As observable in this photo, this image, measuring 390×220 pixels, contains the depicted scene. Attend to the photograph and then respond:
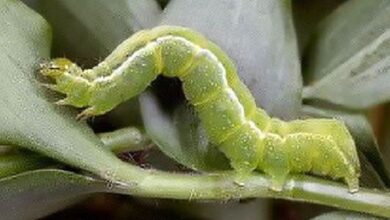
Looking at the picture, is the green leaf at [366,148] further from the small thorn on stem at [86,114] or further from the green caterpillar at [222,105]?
the small thorn on stem at [86,114]

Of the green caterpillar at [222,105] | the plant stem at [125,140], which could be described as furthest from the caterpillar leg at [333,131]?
the plant stem at [125,140]

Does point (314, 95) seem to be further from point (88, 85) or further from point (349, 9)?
point (88, 85)

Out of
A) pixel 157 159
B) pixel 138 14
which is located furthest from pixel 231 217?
pixel 138 14

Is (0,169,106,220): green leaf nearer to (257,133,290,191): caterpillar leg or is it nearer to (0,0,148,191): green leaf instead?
(0,0,148,191): green leaf

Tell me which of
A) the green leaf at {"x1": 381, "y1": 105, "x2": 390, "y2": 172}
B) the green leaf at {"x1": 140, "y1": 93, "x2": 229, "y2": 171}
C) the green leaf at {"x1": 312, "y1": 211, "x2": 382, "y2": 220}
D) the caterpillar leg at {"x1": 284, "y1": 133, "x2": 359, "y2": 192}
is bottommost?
the green leaf at {"x1": 381, "y1": 105, "x2": 390, "y2": 172}

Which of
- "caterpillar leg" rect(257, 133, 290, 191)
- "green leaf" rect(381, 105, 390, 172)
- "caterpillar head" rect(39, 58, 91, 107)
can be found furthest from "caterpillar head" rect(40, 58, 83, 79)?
"green leaf" rect(381, 105, 390, 172)

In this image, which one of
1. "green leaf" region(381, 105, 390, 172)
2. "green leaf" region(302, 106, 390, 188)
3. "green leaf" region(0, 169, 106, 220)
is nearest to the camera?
"green leaf" region(0, 169, 106, 220)

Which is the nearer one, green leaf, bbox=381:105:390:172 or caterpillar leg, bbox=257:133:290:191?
caterpillar leg, bbox=257:133:290:191
